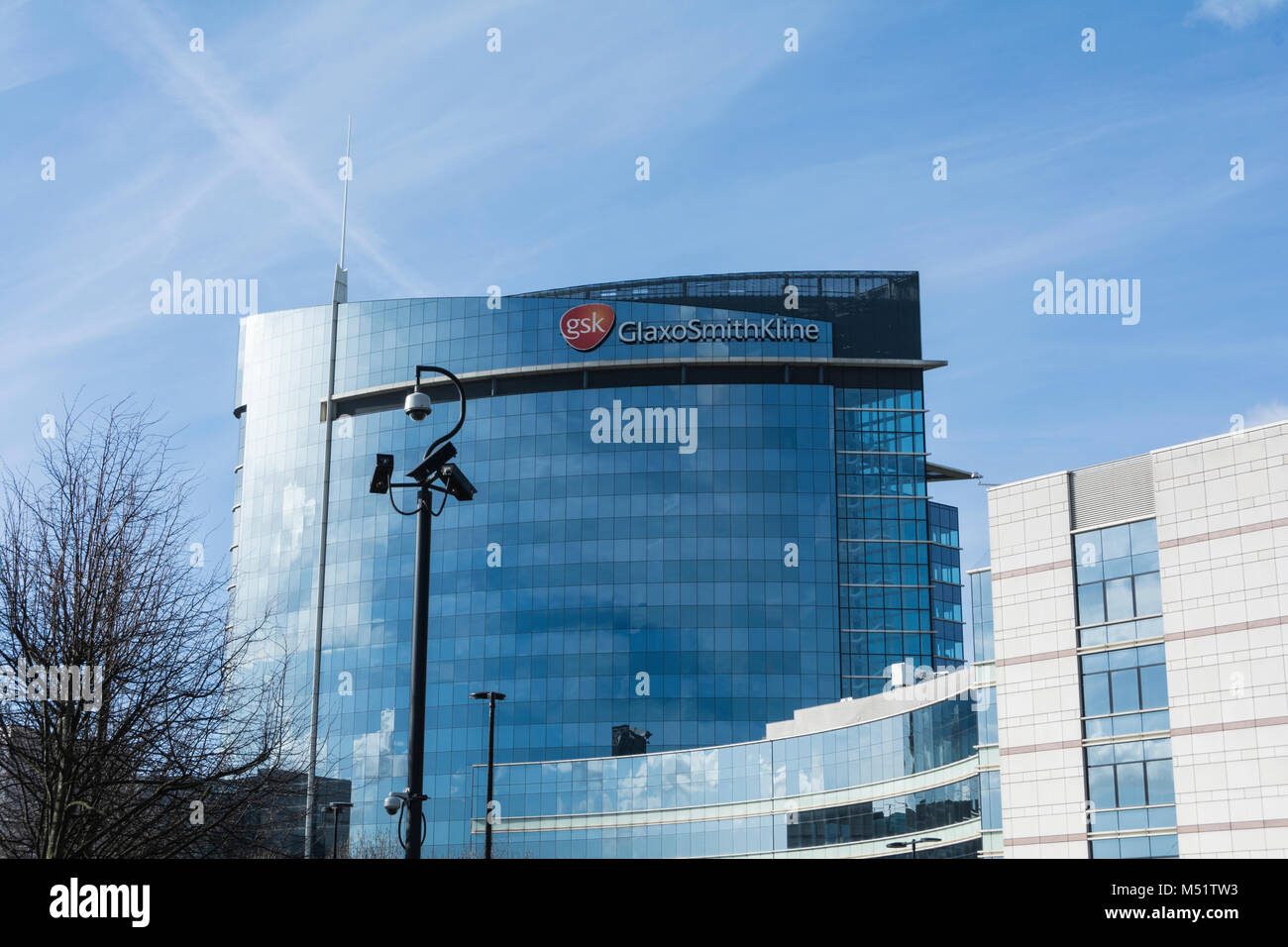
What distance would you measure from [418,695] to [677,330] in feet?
332

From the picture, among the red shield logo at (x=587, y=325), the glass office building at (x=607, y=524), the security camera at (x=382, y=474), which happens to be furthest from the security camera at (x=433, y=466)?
the red shield logo at (x=587, y=325)

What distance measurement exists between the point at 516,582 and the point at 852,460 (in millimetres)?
31621

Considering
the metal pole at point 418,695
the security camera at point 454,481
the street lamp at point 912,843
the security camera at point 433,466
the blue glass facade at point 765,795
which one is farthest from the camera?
the street lamp at point 912,843

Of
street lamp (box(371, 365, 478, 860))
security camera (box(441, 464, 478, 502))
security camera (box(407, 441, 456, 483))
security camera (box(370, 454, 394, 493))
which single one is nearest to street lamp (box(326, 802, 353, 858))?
security camera (box(370, 454, 394, 493))

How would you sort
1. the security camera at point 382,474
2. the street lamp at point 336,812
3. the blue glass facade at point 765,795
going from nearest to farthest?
the security camera at point 382,474, the street lamp at point 336,812, the blue glass facade at point 765,795

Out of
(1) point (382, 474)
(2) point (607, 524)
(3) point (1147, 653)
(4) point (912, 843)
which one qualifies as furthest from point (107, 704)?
(2) point (607, 524)

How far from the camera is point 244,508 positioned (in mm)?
125000

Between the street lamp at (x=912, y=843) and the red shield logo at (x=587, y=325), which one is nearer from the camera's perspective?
the street lamp at (x=912, y=843)

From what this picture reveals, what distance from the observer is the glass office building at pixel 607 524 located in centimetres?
10619

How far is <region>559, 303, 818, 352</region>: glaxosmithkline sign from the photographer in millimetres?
115250

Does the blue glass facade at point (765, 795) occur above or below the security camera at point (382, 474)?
below

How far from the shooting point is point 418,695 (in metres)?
16.3

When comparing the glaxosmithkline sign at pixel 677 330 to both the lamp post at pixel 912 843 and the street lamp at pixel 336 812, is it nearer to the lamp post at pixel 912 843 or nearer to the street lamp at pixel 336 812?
the street lamp at pixel 336 812
